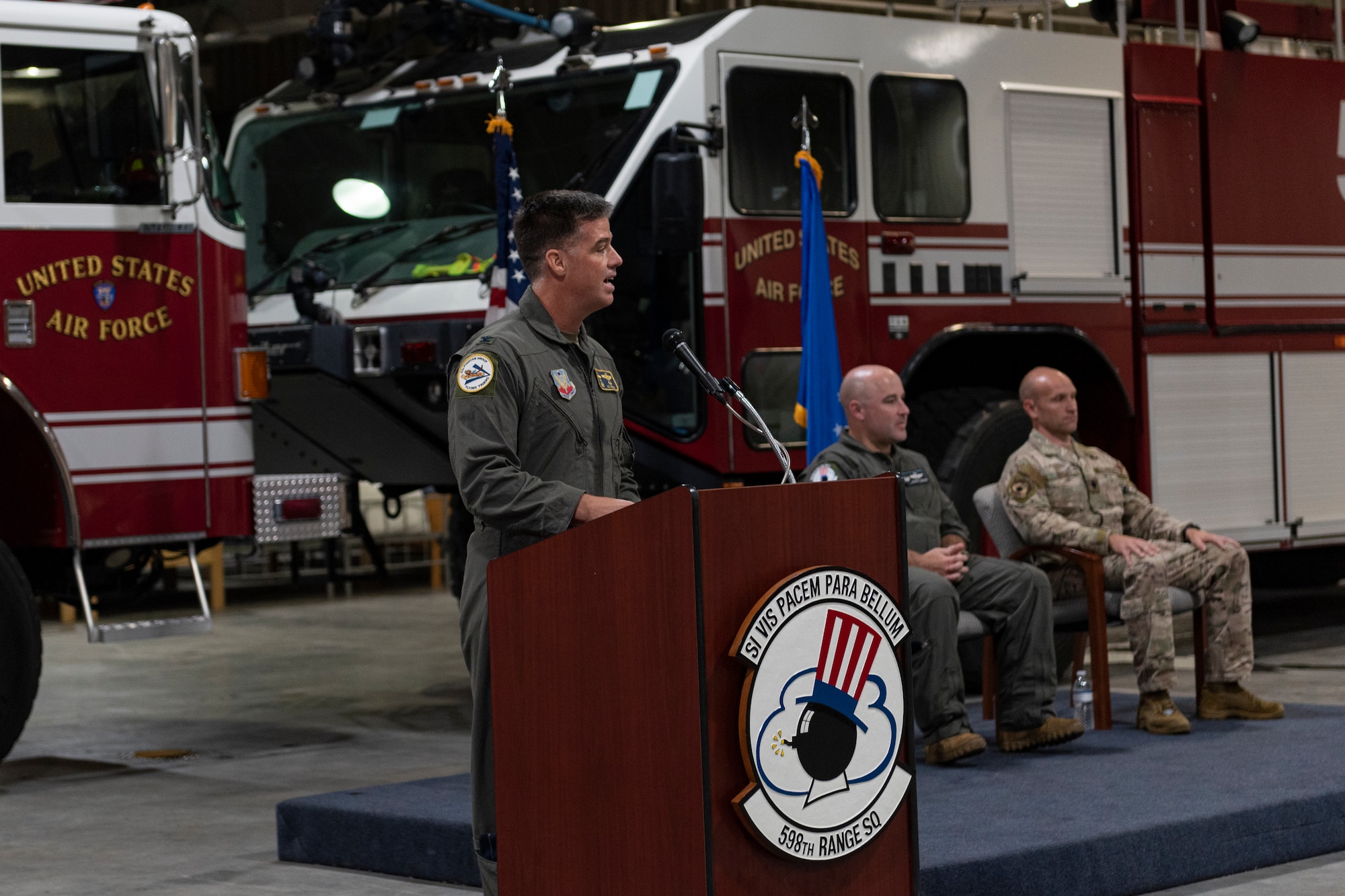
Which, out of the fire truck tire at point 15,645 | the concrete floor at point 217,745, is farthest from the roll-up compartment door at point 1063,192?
the fire truck tire at point 15,645

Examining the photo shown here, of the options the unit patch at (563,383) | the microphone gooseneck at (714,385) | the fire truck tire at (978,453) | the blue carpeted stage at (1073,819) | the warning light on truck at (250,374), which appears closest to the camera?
the microphone gooseneck at (714,385)

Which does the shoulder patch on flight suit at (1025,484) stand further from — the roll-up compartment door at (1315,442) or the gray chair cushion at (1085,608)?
the roll-up compartment door at (1315,442)

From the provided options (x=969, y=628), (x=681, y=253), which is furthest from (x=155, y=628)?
(x=969, y=628)

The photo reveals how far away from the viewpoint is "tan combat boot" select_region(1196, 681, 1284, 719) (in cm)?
699

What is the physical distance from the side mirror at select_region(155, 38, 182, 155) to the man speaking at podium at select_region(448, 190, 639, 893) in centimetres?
326

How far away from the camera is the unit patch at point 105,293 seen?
274 inches

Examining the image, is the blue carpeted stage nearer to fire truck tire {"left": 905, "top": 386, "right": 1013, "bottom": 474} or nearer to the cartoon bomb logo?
the cartoon bomb logo

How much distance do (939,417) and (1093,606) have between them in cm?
169

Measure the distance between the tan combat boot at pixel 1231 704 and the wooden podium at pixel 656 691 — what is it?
11.4 ft

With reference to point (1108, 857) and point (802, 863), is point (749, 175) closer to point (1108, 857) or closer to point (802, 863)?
point (1108, 857)

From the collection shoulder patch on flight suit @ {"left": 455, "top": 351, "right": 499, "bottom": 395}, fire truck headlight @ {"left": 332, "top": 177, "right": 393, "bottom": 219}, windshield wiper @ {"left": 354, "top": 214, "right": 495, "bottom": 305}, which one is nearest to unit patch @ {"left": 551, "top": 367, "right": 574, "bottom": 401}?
shoulder patch on flight suit @ {"left": 455, "top": 351, "right": 499, "bottom": 395}

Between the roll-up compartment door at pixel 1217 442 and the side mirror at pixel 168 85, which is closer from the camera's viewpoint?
the side mirror at pixel 168 85

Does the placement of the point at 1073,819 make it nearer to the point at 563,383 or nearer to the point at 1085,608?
the point at 1085,608

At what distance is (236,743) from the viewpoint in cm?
841
